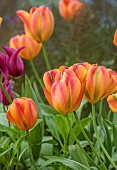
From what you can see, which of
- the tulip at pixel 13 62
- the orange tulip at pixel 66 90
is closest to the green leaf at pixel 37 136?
the tulip at pixel 13 62

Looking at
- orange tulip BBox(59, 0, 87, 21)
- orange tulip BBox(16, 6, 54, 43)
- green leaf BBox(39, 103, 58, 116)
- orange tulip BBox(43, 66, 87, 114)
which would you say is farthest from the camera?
orange tulip BBox(59, 0, 87, 21)

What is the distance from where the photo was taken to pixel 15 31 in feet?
10.1

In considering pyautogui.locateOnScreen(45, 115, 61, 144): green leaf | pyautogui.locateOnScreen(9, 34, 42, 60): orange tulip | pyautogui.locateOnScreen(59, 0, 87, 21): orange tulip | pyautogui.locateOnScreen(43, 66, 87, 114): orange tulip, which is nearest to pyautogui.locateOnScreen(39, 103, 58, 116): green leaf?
pyautogui.locateOnScreen(45, 115, 61, 144): green leaf

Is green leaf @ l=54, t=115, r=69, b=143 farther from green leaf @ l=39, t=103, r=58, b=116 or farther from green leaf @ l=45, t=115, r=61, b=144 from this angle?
green leaf @ l=39, t=103, r=58, b=116

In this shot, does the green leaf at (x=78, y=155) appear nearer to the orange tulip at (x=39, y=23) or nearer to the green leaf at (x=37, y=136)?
the green leaf at (x=37, y=136)

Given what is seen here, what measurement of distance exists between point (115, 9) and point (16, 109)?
2.04 metres

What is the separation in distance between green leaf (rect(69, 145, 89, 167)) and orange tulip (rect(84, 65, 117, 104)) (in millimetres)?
129

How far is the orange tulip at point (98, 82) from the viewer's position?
1.08m

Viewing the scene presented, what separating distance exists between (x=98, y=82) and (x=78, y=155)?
0.18m

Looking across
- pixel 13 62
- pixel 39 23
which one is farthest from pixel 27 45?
pixel 13 62

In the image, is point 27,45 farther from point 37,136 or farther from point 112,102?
point 112,102

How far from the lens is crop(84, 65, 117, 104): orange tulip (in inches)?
42.4

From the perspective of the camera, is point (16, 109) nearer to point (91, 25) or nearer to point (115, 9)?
point (91, 25)

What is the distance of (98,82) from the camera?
1084 millimetres
